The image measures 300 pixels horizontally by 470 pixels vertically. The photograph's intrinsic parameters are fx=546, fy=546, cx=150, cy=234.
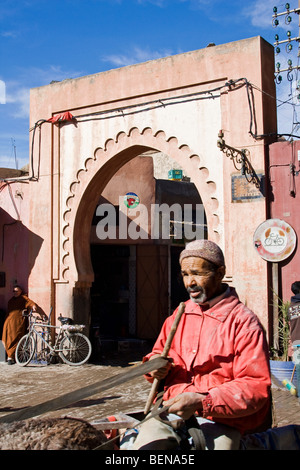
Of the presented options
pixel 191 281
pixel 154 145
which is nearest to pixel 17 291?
pixel 154 145

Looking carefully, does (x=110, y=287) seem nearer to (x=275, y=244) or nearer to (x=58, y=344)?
(x=58, y=344)

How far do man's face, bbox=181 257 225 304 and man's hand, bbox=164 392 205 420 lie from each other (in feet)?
1.72

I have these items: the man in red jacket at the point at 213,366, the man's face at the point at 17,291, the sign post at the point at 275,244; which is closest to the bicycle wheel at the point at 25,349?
the man's face at the point at 17,291

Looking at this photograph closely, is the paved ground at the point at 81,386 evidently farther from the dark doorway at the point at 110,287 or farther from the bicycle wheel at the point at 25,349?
the dark doorway at the point at 110,287

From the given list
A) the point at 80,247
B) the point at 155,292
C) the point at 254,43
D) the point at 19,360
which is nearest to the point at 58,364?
the point at 19,360

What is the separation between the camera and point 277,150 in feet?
25.9

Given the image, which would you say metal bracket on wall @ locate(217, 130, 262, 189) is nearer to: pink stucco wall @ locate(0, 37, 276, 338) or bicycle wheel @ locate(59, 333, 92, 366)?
pink stucco wall @ locate(0, 37, 276, 338)

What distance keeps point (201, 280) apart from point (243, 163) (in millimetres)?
5455

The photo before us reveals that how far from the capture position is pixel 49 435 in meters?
2.40

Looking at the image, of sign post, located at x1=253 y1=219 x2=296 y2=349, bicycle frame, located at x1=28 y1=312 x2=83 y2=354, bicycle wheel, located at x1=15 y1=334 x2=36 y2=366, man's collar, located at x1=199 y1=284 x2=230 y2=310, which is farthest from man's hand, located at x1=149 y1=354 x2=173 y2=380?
bicycle wheel, located at x1=15 y1=334 x2=36 y2=366

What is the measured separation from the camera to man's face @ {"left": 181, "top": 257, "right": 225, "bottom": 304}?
8.83 ft

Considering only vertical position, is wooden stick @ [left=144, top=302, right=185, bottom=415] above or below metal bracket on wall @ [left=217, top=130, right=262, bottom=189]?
below

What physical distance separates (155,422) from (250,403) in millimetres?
419

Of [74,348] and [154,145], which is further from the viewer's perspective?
[74,348]
